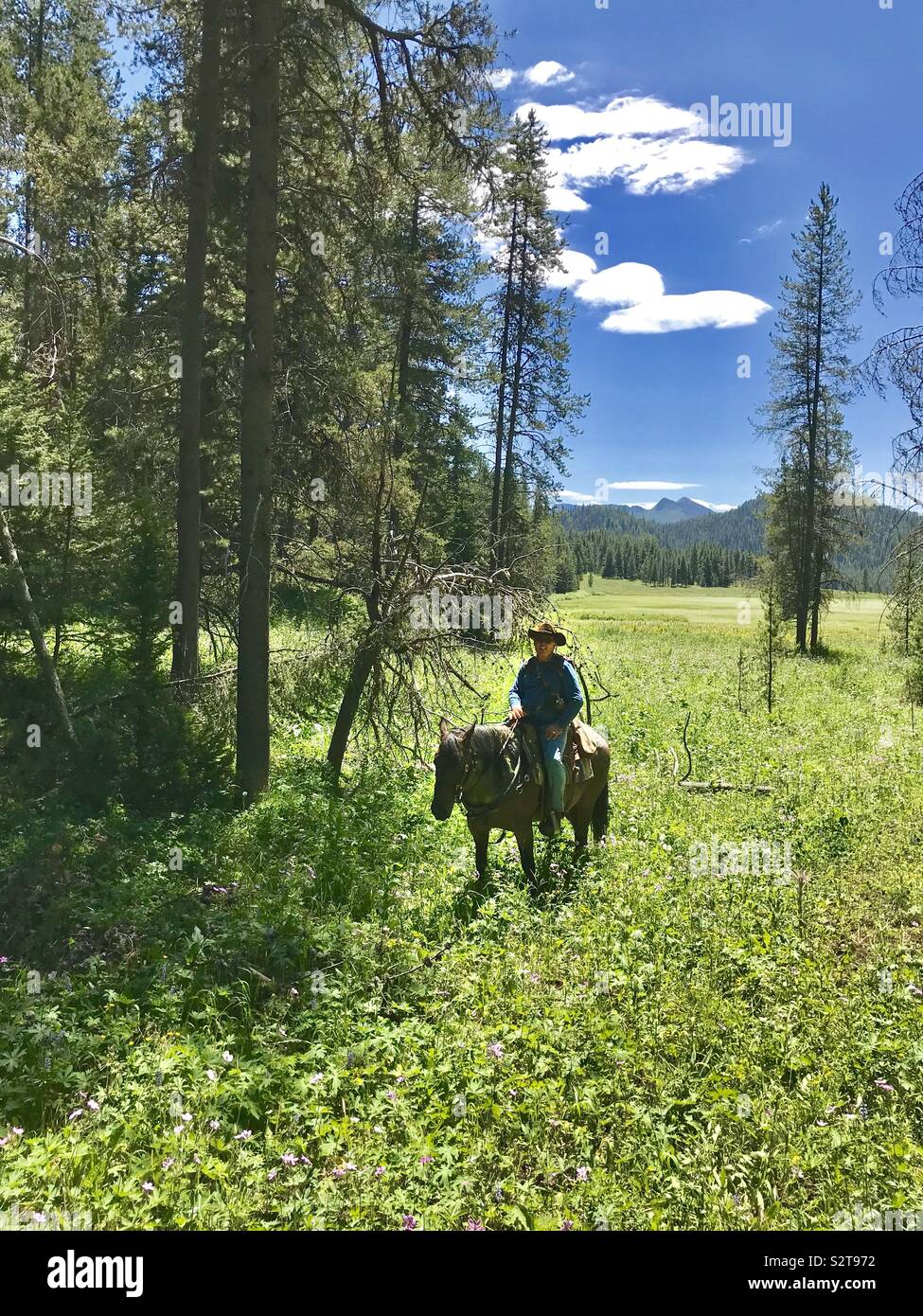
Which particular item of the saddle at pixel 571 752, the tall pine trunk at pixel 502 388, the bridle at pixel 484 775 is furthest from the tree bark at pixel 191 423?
the tall pine trunk at pixel 502 388

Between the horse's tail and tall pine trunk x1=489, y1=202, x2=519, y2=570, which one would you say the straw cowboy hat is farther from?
tall pine trunk x1=489, y1=202, x2=519, y2=570

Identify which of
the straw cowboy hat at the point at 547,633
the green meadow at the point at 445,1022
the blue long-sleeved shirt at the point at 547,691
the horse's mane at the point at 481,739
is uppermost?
the straw cowboy hat at the point at 547,633

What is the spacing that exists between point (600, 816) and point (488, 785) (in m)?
2.81

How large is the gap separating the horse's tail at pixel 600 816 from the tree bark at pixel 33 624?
23.3 ft

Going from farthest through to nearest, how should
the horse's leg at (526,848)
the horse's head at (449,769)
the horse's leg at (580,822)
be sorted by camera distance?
1. the horse's leg at (580,822)
2. the horse's leg at (526,848)
3. the horse's head at (449,769)

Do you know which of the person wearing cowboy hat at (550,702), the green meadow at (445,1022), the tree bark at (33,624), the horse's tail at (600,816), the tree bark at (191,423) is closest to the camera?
the green meadow at (445,1022)

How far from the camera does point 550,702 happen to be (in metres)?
8.54

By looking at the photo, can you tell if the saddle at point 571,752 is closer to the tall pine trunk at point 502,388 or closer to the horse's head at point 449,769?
the horse's head at point 449,769

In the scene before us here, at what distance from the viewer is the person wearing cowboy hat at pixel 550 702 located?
8.23 m

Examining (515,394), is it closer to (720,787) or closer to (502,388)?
(502,388)

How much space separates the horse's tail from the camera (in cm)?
991

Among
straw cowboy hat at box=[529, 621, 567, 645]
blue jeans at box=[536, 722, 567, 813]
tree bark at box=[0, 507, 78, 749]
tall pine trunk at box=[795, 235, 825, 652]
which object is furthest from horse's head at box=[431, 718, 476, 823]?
tall pine trunk at box=[795, 235, 825, 652]

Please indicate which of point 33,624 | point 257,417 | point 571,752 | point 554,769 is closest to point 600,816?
point 571,752

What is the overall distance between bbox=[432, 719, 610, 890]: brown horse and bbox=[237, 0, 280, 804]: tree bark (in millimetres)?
3047
